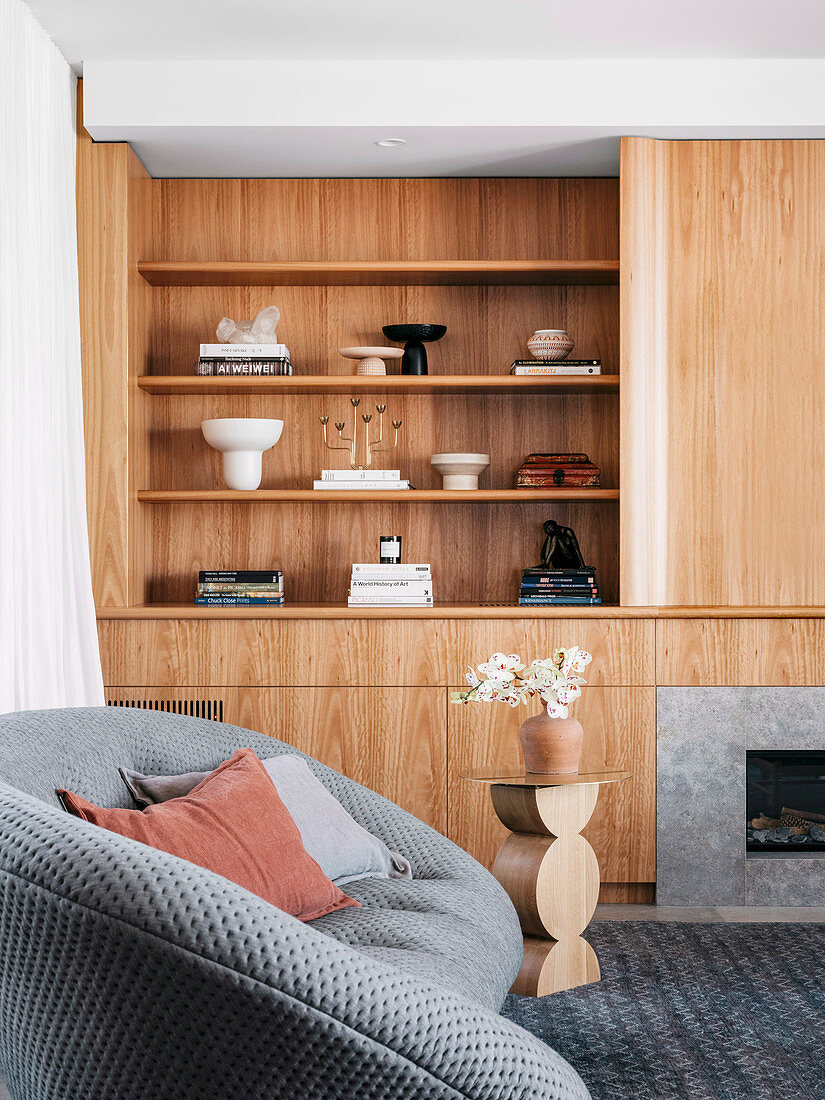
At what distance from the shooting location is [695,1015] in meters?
2.27

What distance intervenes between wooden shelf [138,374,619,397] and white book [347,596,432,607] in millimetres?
735

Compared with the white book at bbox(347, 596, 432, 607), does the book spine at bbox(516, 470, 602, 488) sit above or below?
above

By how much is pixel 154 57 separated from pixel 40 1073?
292 cm

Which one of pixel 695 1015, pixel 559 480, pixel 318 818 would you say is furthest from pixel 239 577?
pixel 695 1015

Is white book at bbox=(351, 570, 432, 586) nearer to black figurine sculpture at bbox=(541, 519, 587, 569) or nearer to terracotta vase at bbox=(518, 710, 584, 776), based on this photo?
black figurine sculpture at bbox=(541, 519, 587, 569)

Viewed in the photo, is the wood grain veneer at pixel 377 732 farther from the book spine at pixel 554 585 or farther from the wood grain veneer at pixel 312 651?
the book spine at pixel 554 585

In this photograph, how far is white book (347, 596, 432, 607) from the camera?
127 inches

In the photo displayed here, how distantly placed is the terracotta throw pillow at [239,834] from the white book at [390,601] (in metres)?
1.43

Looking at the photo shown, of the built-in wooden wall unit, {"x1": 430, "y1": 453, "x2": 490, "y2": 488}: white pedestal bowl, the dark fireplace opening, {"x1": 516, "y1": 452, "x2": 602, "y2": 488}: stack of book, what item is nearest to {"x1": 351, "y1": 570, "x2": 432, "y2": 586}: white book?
the built-in wooden wall unit

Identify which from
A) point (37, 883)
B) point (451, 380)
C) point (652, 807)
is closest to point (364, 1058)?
point (37, 883)

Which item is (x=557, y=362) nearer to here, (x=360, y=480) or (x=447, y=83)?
(x=360, y=480)

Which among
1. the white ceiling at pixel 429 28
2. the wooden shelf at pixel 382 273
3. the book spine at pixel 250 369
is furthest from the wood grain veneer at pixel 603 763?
the white ceiling at pixel 429 28

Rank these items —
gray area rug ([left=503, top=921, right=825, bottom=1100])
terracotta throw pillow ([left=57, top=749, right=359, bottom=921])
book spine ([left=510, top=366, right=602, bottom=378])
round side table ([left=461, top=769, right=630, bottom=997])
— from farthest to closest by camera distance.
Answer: book spine ([left=510, top=366, right=602, bottom=378]) < round side table ([left=461, top=769, right=630, bottom=997]) < gray area rug ([left=503, top=921, right=825, bottom=1100]) < terracotta throw pillow ([left=57, top=749, right=359, bottom=921])

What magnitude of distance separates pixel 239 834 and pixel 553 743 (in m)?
0.97
